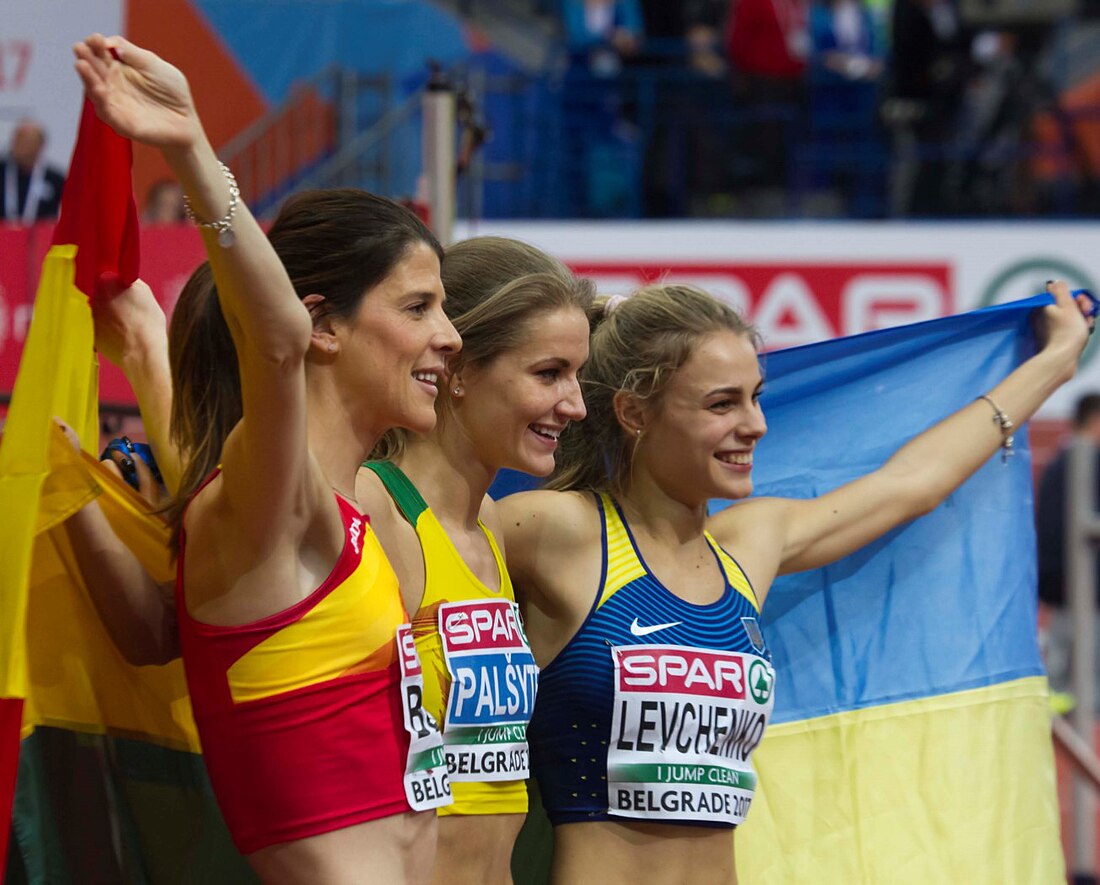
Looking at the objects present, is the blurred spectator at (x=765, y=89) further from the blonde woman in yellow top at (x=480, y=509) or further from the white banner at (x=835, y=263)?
the blonde woman in yellow top at (x=480, y=509)

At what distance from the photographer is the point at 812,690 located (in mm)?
3443

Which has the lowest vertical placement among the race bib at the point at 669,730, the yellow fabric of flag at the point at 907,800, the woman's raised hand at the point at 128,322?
the yellow fabric of flag at the point at 907,800

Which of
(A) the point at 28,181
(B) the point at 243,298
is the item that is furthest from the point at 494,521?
(A) the point at 28,181

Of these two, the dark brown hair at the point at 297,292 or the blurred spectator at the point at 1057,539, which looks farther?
the blurred spectator at the point at 1057,539

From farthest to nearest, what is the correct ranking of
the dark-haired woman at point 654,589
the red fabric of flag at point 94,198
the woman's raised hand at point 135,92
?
the dark-haired woman at point 654,589
the red fabric of flag at point 94,198
the woman's raised hand at point 135,92

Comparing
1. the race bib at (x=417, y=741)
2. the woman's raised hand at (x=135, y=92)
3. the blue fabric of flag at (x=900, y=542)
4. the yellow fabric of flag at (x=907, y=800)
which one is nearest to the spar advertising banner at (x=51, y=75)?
the blue fabric of flag at (x=900, y=542)

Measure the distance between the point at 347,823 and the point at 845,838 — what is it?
1.55 m

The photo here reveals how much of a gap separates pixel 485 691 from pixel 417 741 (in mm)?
247

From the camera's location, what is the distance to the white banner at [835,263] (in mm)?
9102

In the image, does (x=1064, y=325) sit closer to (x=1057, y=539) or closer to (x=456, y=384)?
(x=456, y=384)

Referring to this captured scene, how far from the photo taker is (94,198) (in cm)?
235

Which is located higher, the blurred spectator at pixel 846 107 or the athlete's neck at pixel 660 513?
the blurred spectator at pixel 846 107

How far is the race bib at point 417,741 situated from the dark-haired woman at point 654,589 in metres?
0.52

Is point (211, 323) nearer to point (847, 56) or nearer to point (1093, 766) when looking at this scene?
point (1093, 766)
